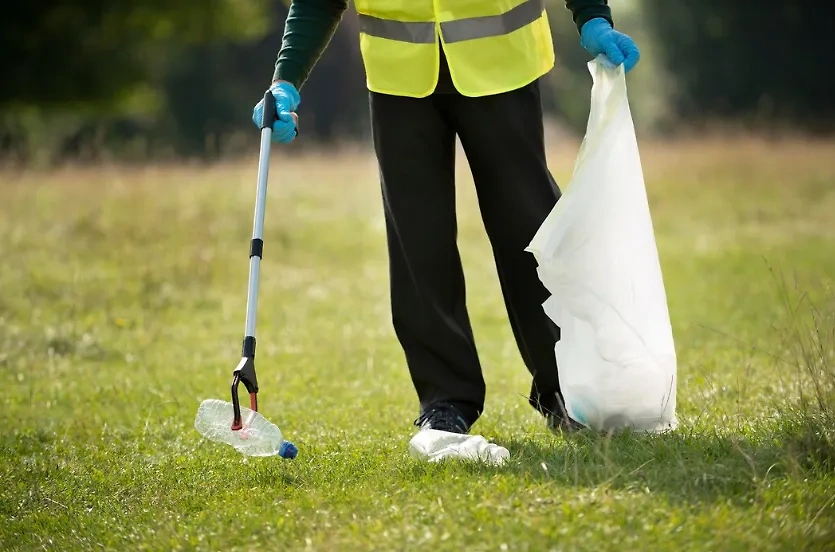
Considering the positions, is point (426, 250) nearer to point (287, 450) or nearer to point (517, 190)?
point (517, 190)

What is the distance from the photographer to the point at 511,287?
3875 mm

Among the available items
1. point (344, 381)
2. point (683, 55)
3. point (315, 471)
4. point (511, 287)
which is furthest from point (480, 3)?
point (683, 55)

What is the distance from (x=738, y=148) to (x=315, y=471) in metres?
12.6

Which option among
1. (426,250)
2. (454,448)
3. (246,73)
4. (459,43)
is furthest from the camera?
(246,73)

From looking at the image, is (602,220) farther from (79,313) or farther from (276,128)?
(79,313)

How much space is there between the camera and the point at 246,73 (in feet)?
110

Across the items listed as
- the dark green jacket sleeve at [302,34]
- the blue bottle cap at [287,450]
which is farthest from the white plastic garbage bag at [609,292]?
the dark green jacket sleeve at [302,34]

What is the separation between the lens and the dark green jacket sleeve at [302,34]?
394 cm

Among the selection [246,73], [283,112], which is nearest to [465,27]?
[283,112]

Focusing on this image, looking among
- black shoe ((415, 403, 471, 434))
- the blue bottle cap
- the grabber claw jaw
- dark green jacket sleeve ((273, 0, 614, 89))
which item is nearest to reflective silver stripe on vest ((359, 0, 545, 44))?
dark green jacket sleeve ((273, 0, 614, 89))

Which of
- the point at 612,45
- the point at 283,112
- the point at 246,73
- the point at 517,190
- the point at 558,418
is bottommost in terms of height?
the point at 558,418

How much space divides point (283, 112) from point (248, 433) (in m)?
1.02

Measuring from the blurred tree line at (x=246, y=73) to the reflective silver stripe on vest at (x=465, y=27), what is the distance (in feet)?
36.1

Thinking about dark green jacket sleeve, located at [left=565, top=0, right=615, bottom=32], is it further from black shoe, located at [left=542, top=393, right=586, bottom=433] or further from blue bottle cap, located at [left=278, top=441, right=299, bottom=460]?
blue bottle cap, located at [left=278, top=441, right=299, bottom=460]
